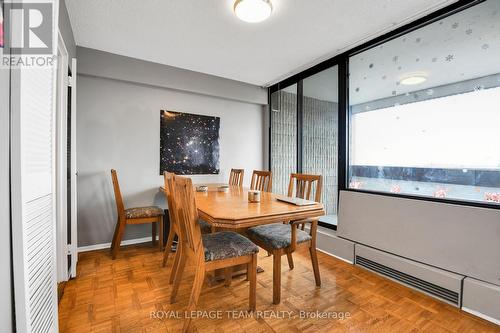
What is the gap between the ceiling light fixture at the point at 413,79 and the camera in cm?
219

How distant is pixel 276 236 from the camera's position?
1.95m

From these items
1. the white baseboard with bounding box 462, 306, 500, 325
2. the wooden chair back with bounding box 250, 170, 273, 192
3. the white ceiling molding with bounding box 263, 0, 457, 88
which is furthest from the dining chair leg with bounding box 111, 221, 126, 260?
the white baseboard with bounding box 462, 306, 500, 325

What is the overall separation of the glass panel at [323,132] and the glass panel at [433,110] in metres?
0.26

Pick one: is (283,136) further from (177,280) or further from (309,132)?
(177,280)

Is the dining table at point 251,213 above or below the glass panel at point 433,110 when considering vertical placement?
below

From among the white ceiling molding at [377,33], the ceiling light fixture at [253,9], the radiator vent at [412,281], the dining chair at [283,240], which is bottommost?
the radiator vent at [412,281]

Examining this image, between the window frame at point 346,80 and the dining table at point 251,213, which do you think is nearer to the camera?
the dining table at point 251,213

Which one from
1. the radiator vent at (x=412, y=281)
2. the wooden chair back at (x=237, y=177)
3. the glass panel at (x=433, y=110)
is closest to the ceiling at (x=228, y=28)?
the glass panel at (x=433, y=110)

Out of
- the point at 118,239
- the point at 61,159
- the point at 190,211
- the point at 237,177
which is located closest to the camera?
the point at 190,211

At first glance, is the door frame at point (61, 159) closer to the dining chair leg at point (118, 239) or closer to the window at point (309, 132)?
the dining chair leg at point (118, 239)

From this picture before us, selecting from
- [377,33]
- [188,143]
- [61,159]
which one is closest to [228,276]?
[61,159]

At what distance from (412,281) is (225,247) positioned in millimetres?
1719

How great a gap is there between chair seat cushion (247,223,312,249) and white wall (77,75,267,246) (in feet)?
5.87

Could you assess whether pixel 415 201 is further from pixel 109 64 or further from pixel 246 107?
pixel 109 64
